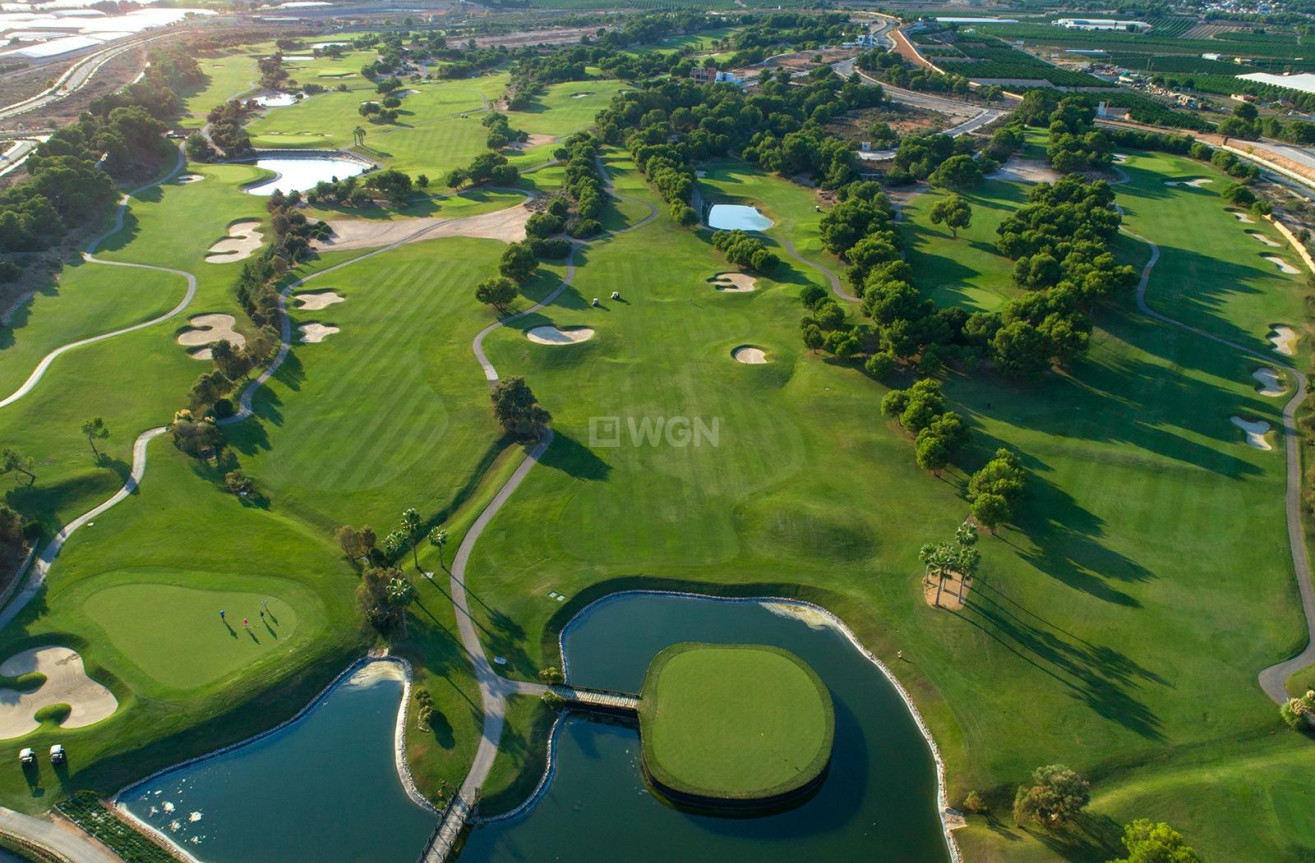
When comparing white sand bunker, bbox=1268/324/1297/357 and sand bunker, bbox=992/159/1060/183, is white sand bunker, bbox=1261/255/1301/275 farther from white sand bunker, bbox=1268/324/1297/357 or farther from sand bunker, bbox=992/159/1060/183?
sand bunker, bbox=992/159/1060/183

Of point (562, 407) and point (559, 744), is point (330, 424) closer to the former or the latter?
point (562, 407)

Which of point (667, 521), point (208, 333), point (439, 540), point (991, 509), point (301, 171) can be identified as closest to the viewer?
point (439, 540)

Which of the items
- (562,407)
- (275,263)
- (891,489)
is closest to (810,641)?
(891,489)

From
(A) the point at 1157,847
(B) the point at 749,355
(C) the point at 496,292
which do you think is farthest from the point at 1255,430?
(C) the point at 496,292

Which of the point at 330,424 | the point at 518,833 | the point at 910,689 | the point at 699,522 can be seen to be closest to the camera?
the point at 518,833

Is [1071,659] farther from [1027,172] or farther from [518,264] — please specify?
[1027,172]

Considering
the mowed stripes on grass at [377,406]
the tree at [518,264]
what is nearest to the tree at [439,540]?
the mowed stripes on grass at [377,406]

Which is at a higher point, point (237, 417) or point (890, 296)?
point (890, 296)
